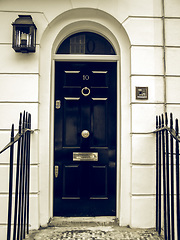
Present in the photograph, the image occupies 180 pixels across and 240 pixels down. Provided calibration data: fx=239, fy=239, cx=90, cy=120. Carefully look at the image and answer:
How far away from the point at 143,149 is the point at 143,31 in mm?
1797

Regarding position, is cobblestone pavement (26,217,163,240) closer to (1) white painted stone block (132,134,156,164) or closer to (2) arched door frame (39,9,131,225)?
(2) arched door frame (39,9,131,225)

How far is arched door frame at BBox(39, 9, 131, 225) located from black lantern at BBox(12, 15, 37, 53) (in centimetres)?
25

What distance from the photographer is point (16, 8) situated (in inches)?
144

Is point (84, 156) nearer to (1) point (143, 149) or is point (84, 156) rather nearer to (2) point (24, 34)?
(1) point (143, 149)

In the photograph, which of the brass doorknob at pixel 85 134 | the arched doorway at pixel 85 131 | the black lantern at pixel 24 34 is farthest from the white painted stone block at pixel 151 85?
the black lantern at pixel 24 34

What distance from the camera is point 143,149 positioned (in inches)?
139

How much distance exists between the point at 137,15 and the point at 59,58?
1377mm

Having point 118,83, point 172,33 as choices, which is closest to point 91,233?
point 118,83

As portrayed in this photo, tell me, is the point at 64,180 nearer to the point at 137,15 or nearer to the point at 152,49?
the point at 152,49

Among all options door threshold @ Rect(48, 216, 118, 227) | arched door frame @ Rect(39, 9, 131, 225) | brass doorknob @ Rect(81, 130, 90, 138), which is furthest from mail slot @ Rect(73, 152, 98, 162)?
door threshold @ Rect(48, 216, 118, 227)

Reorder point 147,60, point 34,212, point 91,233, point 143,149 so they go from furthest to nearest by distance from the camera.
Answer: point 147,60 → point 143,149 → point 34,212 → point 91,233

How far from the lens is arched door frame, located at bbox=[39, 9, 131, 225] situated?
3.60m

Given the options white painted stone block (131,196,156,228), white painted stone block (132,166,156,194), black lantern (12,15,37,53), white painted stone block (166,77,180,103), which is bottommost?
white painted stone block (131,196,156,228)

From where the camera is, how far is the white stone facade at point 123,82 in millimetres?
3521
